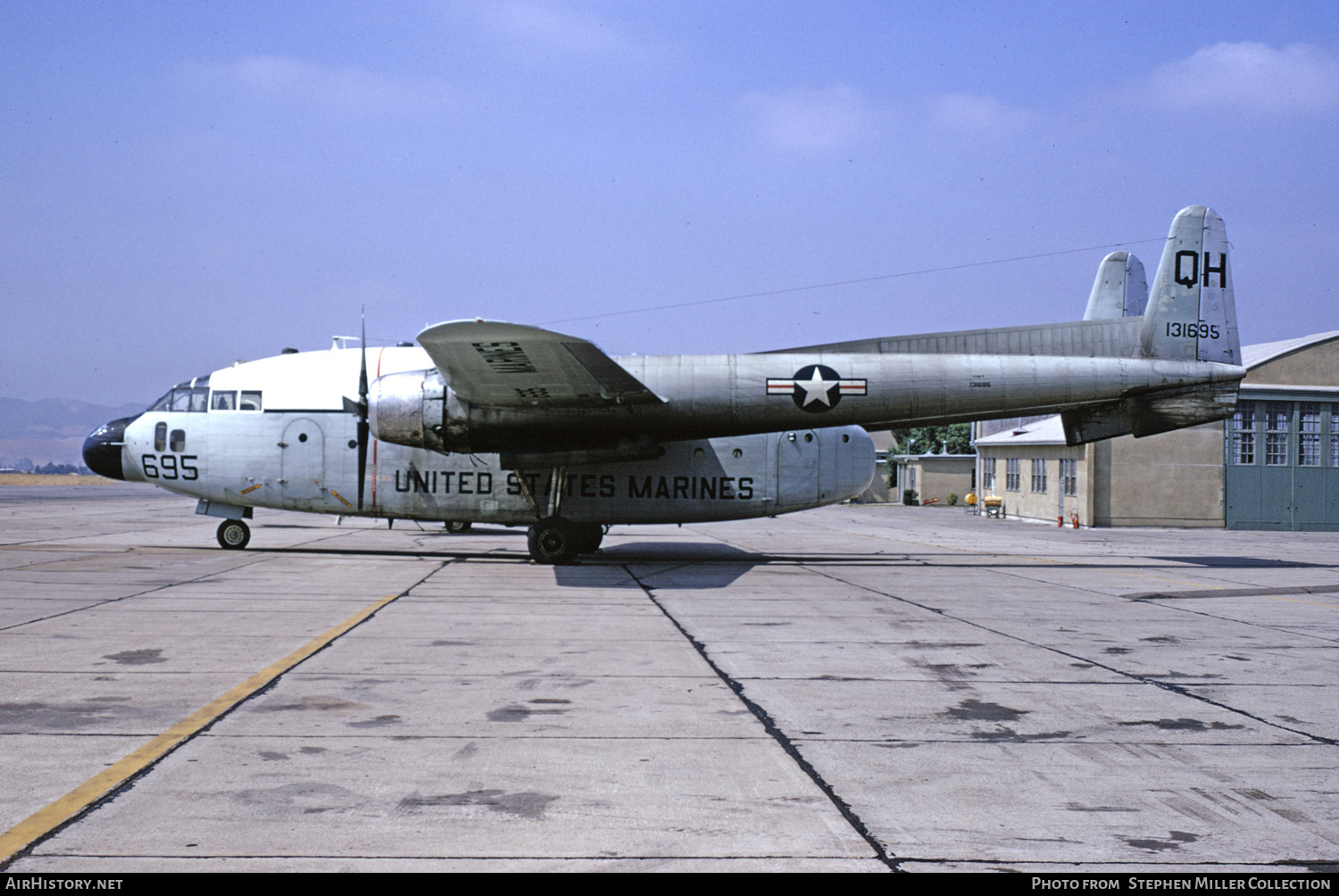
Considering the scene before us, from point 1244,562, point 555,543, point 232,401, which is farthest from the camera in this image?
point 1244,562

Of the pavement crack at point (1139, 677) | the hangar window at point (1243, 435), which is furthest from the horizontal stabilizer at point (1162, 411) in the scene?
the hangar window at point (1243, 435)

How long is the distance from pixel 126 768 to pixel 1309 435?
1697 inches

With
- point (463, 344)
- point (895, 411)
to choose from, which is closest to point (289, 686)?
point (463, 344)

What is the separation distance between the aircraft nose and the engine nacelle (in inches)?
264

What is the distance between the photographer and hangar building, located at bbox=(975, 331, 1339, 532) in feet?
122

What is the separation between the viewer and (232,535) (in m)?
20.6

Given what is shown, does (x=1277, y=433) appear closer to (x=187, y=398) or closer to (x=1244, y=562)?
(x=1244, y=562)

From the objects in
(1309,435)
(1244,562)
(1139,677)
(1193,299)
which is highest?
(1193,299)

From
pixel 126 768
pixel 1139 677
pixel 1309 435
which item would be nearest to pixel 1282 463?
pixel 1309 435

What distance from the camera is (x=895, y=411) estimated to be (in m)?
18.0

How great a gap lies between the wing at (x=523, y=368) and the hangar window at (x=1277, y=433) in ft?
103

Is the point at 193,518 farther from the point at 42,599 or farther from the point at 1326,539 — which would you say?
the point at 1326,539
